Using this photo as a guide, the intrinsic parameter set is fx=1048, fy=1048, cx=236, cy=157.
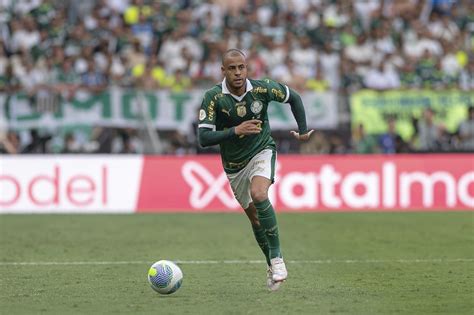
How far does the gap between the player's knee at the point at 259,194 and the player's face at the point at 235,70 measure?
101 cm

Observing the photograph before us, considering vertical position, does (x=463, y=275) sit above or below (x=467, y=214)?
above

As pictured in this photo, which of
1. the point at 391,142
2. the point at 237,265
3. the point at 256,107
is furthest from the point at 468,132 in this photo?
the point at 256,107

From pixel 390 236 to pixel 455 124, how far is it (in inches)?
266

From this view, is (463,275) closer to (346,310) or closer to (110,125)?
(346,310)

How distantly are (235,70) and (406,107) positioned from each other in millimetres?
12583

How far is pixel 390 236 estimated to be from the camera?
52.2 feet

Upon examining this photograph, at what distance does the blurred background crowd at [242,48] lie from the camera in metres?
21.7

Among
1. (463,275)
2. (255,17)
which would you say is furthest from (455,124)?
(463,275)

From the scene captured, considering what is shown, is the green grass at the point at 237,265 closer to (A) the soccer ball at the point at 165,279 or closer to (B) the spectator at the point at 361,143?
(A) the soccer ball at the point at 165,279

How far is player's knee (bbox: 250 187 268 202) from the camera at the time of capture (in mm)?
10008

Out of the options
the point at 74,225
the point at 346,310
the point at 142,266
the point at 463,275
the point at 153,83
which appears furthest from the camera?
the point at 153,83

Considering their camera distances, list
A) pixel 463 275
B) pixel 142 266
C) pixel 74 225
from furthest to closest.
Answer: pixel 74 225
pixel 142 266
pixel 463 275

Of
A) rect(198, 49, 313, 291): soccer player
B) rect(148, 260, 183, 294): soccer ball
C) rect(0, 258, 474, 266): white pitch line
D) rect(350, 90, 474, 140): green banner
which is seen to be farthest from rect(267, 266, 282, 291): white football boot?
rect(350, 90, 474, 140): green banner

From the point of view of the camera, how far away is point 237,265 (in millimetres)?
12289
